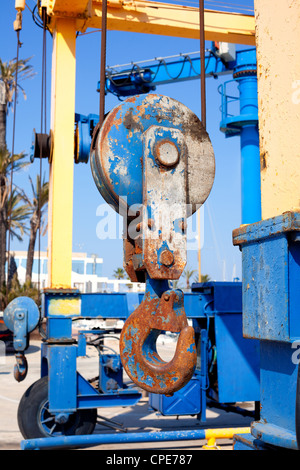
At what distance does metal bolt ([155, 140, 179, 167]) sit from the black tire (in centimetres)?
478

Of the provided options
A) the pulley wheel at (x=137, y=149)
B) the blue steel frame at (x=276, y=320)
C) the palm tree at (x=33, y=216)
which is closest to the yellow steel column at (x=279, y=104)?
the blue steel frame at (x=276, y=320)

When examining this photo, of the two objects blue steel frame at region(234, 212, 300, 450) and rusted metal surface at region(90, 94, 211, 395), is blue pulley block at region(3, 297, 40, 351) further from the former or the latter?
rusted metal surface at region(90, 94, 211, 395)

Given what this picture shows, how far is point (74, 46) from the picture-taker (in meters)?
6.84

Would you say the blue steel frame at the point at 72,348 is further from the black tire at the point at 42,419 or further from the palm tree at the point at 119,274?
the palm tree at the point at 119,274

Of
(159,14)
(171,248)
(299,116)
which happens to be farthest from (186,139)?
(159,14)

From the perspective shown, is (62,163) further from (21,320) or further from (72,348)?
(72,348)

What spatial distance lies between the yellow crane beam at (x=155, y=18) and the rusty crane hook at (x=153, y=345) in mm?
5856

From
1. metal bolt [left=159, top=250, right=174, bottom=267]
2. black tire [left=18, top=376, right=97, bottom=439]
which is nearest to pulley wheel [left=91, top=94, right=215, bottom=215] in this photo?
metal bolt [left=159, top=250, right=174, bottom=267]

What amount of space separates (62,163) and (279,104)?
15.2 ft

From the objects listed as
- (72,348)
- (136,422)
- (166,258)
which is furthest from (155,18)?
(166,258)

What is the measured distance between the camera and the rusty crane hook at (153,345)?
1611 mm

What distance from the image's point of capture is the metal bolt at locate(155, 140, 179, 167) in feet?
5.54

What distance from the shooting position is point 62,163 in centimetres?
653
